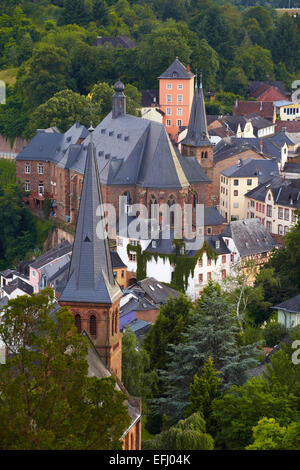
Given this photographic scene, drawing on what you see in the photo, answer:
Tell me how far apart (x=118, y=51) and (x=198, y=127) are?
1469 inches

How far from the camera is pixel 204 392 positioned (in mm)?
49594

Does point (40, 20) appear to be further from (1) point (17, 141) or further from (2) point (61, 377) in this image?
(2) point (61, 377)

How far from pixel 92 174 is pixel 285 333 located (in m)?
22.6

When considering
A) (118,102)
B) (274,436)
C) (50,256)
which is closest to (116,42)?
(118,102)

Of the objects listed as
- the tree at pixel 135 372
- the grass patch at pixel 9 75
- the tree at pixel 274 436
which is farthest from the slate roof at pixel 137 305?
the grass patch at pixel 9 75

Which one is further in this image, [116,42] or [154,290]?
[116,42]

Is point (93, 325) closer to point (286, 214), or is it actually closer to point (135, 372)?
point (135, 372)

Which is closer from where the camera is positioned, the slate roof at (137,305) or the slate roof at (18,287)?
the slate roof at (137,305)

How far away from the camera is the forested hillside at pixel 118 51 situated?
121 meters

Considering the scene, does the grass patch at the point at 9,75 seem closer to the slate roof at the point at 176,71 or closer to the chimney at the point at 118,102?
the slate roof at the point at 176,71

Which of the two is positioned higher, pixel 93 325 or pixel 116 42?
pixel 116 42

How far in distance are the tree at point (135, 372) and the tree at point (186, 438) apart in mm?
6611
